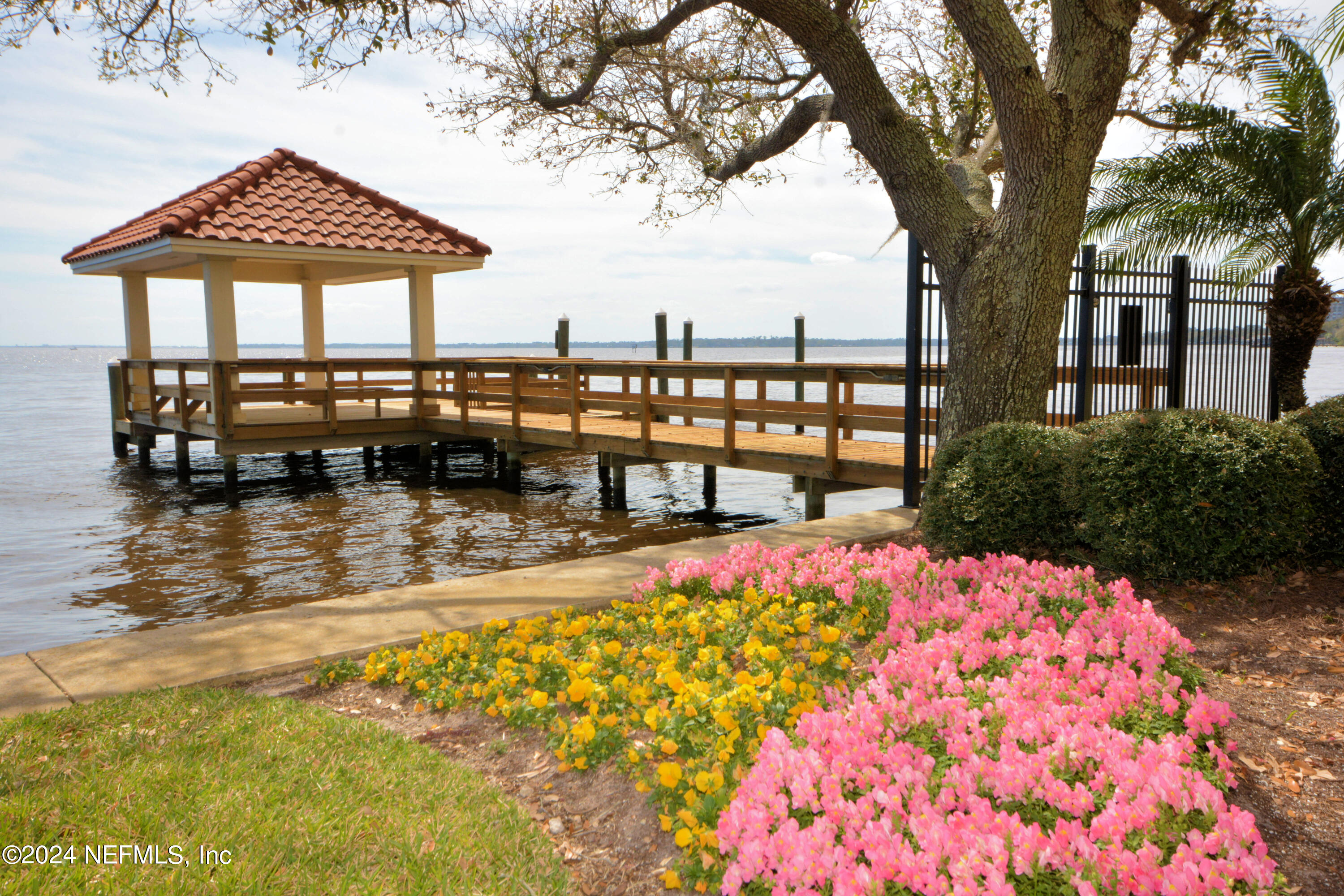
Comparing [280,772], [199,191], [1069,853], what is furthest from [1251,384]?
[199,191]

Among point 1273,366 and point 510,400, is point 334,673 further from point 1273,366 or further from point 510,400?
point 1273,366

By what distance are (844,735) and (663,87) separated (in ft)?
34.2

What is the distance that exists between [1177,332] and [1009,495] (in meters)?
5.95

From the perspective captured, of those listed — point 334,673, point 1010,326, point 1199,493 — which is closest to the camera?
point 334,673

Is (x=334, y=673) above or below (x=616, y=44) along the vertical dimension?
below

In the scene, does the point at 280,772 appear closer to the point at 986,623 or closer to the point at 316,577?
the point at 986,623

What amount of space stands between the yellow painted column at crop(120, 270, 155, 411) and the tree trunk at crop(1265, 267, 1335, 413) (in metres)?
19.4

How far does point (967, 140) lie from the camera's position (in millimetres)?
12961

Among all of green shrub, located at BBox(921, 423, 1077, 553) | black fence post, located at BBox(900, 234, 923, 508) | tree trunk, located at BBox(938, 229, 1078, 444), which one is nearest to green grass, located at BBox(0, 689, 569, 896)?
green shrub, located at BBox(921, 423, 1077, 553)

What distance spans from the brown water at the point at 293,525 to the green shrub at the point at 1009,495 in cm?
521

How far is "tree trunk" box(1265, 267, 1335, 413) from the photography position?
39.7ft

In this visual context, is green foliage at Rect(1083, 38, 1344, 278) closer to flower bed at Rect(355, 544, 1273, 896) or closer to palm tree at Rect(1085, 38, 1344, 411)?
palm tree at Rect(1085, 38, 1344, 411)

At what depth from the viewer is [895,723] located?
3023 mm

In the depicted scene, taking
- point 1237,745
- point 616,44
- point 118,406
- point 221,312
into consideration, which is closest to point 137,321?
point 118,406
